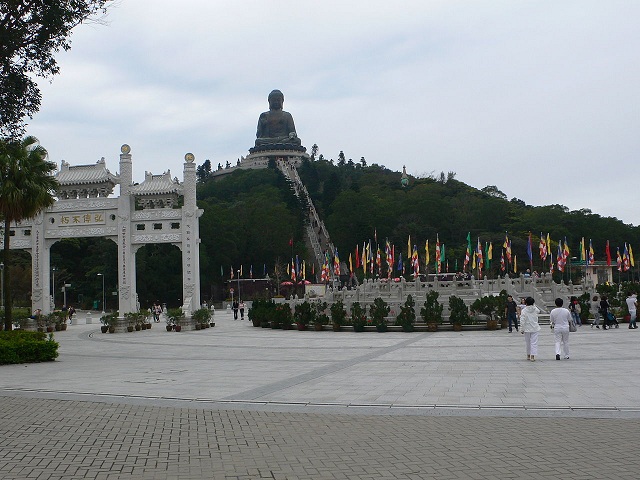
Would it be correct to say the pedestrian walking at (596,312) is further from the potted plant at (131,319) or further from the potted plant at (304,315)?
the potted plant at (131,319)

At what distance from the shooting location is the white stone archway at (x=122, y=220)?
38562mm

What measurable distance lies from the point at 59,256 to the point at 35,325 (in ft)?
153

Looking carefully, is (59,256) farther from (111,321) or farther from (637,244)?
(637,244)

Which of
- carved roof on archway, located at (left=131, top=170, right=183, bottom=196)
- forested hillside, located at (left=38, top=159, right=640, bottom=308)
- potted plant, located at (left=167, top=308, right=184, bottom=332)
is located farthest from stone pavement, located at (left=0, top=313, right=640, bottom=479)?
forested hillside, located at (left=38, top=159, right=640, bottom=308)

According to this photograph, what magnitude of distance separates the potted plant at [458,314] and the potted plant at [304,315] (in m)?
7.16

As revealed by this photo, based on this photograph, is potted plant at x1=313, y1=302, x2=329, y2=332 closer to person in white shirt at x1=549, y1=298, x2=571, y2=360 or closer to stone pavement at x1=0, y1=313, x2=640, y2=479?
stone pavement at x1=0, y1=313, x2=640, y2=479

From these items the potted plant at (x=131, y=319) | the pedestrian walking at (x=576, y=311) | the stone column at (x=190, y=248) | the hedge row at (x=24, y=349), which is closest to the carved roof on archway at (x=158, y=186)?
the stone column at (x=190, y=248)

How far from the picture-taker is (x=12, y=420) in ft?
34.4

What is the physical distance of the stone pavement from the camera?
24.4 feet

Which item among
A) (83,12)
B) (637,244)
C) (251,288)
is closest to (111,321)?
(83,12)

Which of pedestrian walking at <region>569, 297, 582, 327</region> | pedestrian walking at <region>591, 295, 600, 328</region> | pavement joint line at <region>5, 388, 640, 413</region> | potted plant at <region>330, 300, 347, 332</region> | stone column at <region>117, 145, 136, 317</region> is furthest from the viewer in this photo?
stone column at <region>117, 145, 136, 317</region>

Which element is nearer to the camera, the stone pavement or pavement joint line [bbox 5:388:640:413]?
the stone pavement

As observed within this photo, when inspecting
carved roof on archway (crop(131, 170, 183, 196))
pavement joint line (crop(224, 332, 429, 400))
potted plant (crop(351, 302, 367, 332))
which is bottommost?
pavement joint line (crop(224, 332, 429, 400))

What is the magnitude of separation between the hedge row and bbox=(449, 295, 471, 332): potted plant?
56.7ft
